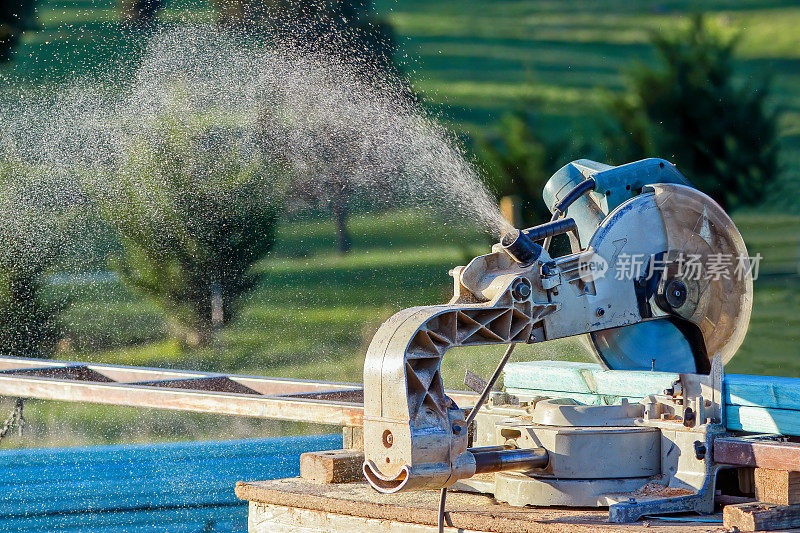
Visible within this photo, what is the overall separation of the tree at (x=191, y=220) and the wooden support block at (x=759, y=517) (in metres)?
10.2

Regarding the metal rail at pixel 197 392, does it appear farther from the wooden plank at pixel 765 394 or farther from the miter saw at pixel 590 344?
the wooden plank at pixel 765 394

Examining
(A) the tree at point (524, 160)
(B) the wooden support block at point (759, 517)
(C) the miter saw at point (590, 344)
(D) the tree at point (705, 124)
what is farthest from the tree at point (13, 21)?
(B) the wooden support block at point (759, 517)

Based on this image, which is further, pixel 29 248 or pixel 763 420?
pixel 29 248

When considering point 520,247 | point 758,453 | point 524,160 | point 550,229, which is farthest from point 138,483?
point 524,160

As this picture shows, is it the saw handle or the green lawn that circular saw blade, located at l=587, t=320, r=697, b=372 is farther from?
the green lawn

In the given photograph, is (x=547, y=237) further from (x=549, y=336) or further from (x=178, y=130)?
(x=178, y=130)

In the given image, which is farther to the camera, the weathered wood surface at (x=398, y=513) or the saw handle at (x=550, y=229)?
the saw handle at (x=550, y=229)

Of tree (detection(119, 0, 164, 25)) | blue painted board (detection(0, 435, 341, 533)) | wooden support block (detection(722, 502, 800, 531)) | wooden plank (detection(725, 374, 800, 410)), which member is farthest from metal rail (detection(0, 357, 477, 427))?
tree (detection(119, 0, 164, 25))

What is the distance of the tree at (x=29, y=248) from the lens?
12.9 meters

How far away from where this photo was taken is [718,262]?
396 centimetres

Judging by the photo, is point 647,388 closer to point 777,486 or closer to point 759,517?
point 777,486

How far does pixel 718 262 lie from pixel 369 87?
389 inches

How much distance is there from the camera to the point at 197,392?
452 centimetres

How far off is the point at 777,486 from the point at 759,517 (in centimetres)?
21
